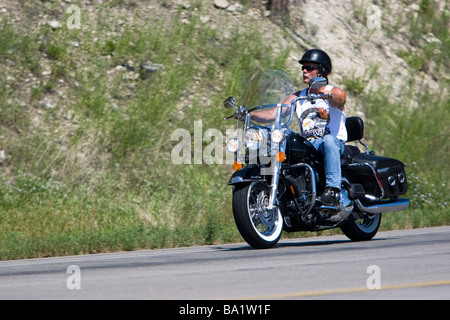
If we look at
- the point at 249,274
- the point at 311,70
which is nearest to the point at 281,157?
the point at 311,70

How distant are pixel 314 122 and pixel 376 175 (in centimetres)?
124

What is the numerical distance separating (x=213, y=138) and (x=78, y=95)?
321cm

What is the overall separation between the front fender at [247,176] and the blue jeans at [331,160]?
2.76 feet

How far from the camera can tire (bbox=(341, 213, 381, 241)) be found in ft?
34.3

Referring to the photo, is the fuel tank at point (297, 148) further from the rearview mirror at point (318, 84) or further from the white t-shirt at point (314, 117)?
the rearview mirror at point (318, 84)

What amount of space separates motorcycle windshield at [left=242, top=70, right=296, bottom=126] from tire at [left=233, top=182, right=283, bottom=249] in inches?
34.5

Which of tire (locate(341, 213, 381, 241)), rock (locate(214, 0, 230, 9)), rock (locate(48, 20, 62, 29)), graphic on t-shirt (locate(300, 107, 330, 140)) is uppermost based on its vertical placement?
rock (locate(214, 0, 230, 9))

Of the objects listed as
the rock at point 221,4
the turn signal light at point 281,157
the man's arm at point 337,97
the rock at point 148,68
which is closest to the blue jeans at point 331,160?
the man's arm at point 337,97

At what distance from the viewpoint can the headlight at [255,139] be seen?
30.2 feet

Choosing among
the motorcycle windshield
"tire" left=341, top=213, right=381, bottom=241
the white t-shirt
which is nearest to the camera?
the motorcycle windshield

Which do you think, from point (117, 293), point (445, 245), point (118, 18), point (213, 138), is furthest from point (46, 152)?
point (117, 293)

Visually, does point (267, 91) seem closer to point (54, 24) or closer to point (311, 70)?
point (311, 70)

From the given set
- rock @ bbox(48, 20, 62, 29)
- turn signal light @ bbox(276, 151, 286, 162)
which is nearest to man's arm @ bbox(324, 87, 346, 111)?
turn signal light @ bbox(276, 151, 286, 162)

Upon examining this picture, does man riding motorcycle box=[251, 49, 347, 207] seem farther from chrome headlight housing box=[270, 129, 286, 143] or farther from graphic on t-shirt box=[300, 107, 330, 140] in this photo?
chrome headlight housing box=[270, 129, 286, 143]
